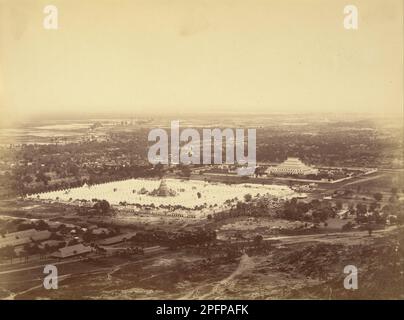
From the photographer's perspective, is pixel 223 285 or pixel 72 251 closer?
pixel 223 285

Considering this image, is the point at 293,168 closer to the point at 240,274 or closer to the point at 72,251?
the point at 240,274

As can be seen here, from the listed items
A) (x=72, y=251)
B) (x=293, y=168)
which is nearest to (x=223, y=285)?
(x=293, y=168)

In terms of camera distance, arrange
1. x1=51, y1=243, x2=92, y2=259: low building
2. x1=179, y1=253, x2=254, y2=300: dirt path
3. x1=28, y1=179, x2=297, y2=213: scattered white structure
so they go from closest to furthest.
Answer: x1=179, y1=253, x2=254, y2=300: dirt path
x1=51, y1=243, x2=92, y2=259: low building
x1=28, y1=179, x2=297, y2=213: scattered white structure

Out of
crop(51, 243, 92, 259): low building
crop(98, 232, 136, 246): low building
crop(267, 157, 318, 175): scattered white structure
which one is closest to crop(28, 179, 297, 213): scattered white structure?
crop(267, 157, 318, 175): scattered white structure

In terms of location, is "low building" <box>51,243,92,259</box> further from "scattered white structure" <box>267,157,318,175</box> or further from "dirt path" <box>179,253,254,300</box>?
"scattered white structure" <box>267,157,318,175</box>

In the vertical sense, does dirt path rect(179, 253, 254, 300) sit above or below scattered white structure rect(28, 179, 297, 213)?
below
